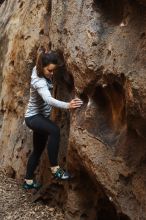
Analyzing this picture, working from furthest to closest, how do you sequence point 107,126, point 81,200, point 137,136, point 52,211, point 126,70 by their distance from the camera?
point 52,211, point 81,200, point 107,126, point 137,136, point 126,70

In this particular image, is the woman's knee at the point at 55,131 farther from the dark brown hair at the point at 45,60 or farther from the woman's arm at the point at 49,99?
the dark brown hair at the point at 45,60

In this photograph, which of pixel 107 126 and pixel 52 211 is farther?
pixel 52 211

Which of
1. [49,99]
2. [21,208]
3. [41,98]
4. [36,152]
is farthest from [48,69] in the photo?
[21,208]

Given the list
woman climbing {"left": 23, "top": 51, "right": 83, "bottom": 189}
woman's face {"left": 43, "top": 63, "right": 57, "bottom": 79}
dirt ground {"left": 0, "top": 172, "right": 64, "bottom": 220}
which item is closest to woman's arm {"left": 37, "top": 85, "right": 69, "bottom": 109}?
woman climbing {"left": 23, "top": 51, "right": 83, "bottom": 189}

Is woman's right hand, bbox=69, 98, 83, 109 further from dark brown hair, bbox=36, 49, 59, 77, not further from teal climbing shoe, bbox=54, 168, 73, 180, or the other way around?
teal climbing shoe, bbox=54, 168, 73, 180

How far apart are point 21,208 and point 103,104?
196 cm

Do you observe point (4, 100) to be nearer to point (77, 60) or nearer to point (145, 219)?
point (77, 60)

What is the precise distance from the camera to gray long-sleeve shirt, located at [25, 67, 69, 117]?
608 cm

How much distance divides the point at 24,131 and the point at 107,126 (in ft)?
8.18

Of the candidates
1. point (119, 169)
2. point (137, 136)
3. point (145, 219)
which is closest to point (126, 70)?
point (137, 136)

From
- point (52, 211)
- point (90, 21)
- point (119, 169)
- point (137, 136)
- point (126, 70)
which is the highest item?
point (90, 21)

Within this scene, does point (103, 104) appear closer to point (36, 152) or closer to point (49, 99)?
point (49, 99)

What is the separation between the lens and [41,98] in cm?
666

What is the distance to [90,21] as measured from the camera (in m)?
5.93
